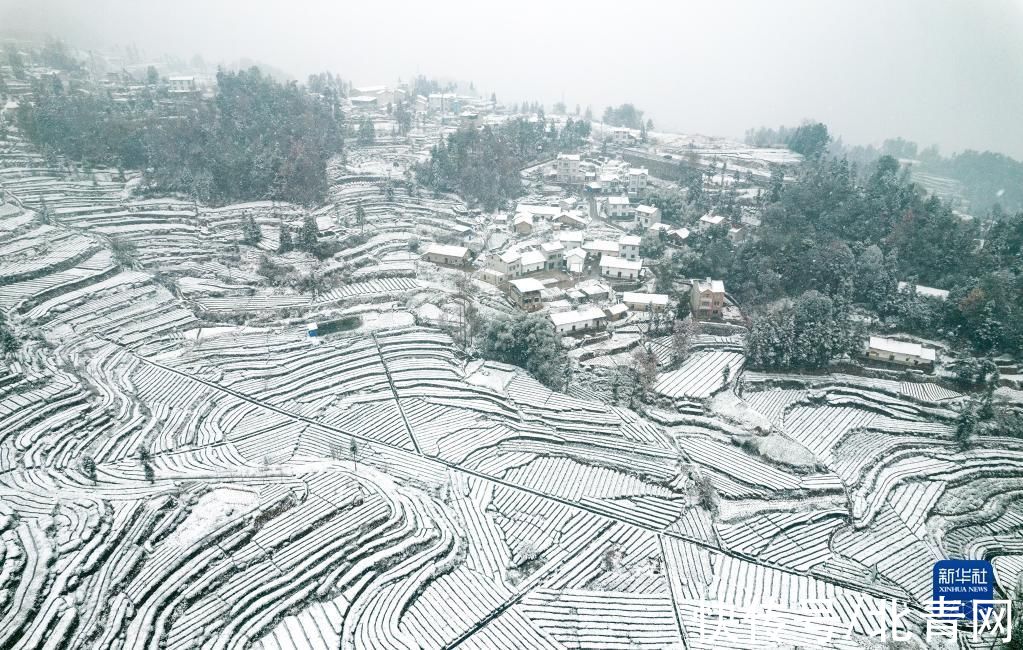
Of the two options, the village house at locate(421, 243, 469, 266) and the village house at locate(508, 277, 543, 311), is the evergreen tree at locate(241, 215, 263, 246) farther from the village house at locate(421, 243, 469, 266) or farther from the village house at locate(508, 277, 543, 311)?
the village house at locate(508, 277, 543, 311)

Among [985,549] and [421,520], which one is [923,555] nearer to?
[985,549]

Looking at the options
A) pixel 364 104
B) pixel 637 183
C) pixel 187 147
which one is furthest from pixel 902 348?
pixel 364 104

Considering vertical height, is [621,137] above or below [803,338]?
above

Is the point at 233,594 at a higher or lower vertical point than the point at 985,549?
higher

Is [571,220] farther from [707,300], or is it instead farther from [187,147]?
[187,147]

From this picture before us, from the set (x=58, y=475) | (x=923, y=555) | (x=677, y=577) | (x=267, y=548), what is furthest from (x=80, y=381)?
(x=923, y=555)
